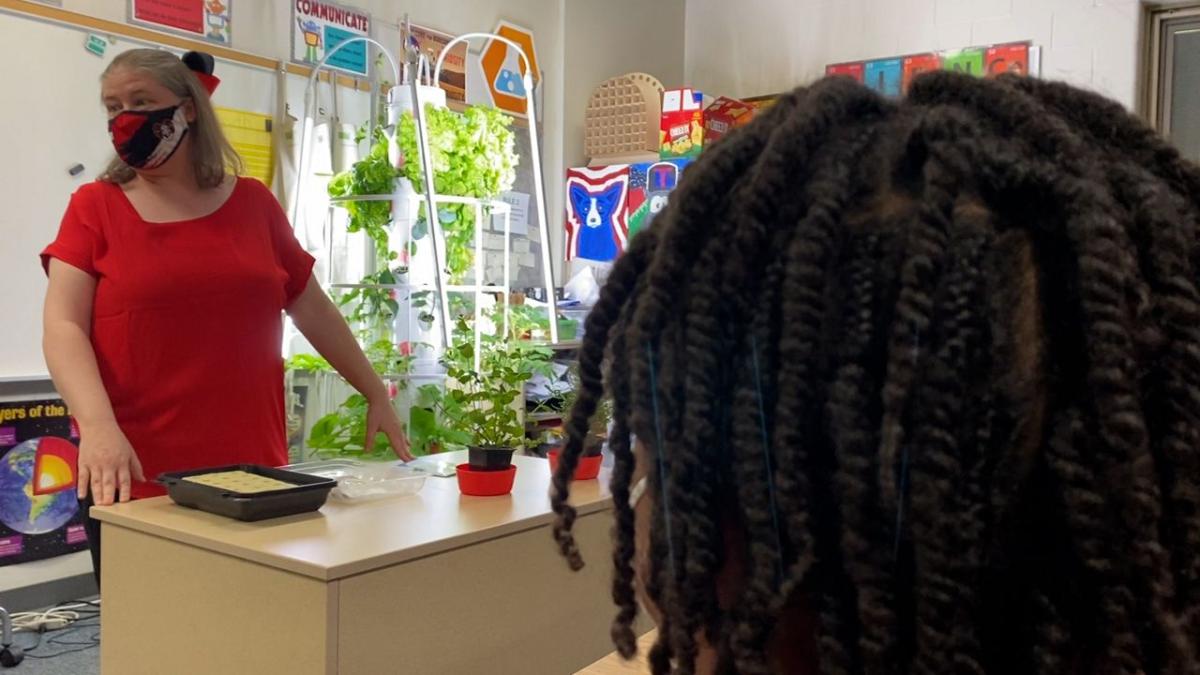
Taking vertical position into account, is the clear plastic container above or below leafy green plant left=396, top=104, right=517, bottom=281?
below

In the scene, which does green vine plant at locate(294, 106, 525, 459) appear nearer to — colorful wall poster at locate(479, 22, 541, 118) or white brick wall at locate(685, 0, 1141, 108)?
colorful wall poster at locate(479, 22, 541, 118)

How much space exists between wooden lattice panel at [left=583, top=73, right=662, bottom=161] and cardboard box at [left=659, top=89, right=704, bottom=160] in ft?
0.26

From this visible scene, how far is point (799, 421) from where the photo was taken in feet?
1.73

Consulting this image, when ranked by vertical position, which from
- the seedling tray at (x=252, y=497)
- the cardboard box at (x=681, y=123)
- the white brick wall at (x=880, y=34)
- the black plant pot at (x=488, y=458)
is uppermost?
the white brick wall at (x=880, y=34)

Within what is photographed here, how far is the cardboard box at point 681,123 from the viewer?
4.15 m

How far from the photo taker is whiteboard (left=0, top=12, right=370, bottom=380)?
2.73 metres

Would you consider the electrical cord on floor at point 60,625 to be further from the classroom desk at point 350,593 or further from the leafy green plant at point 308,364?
the classroom desk at point 350,593

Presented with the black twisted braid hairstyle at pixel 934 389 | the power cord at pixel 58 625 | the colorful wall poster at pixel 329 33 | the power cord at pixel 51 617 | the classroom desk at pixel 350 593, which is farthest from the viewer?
the colorful wall poster at pixel 329 33

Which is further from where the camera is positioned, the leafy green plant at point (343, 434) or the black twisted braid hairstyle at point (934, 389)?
the leafy green plant at point (343, 434)

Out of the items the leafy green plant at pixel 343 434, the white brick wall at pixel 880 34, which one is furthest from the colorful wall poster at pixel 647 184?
the leafy green plant at pixel 343 434

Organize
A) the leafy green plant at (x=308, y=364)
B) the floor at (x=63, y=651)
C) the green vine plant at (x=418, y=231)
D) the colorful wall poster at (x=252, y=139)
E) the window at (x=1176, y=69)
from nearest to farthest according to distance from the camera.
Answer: the floor at (x=63, y=651)
the green vine plant at (x=418, y=231)
the leafy green plant at (x=308, y=364)
the colorful wall poster at (x=252, y=139)
the window at (x=1176, y=69)

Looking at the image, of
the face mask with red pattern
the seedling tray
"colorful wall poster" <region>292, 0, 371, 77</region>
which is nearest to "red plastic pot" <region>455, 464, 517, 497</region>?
the seedling tray

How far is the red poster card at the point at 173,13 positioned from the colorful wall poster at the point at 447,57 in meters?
0.80

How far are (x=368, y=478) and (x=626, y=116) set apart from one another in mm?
2923
